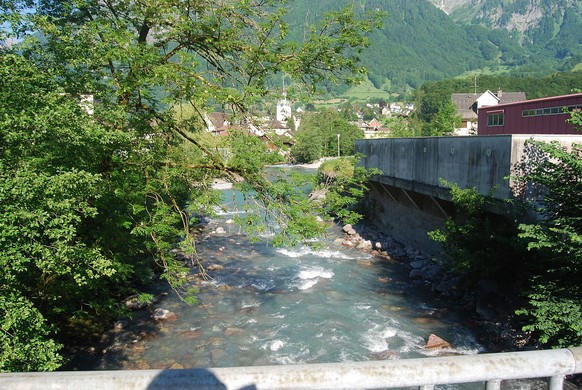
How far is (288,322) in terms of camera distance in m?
12.1

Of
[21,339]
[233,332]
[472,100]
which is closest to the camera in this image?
[21,339]

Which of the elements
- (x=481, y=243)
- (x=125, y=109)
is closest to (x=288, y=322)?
(x=481, y=243)

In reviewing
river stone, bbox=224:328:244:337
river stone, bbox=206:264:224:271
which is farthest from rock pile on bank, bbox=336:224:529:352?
river stone, bbox=206:264:224:271

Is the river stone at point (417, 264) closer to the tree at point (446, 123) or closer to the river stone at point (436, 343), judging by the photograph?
the river stone at point (436, 343)

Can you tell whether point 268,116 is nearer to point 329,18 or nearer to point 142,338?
point 329,18

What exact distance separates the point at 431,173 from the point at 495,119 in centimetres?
1041

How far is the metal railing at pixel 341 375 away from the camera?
5.09 ft

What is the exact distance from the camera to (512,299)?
11648mm

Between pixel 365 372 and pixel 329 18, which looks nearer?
pixel 365 372

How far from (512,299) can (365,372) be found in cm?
1157

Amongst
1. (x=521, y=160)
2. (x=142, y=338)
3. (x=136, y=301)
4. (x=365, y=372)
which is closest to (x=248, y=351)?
(x=142, y=338)

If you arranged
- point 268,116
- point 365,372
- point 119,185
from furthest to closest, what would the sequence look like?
point 268,116 → point 119,185 → point 365,372

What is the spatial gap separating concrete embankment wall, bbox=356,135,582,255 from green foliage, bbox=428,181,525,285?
51 cm

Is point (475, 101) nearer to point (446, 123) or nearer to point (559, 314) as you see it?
point (446, 123)
